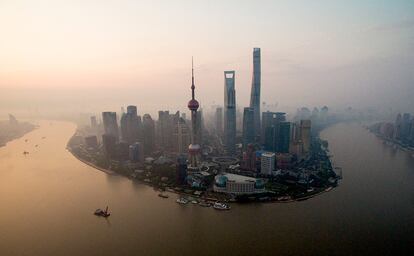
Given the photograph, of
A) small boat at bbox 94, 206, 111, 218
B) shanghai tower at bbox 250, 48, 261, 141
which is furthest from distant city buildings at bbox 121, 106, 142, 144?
small boat at bbox 94, 206, 111, 218

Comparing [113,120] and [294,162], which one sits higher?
[113,120]

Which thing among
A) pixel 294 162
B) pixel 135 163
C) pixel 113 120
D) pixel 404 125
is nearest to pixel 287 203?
pixel 294 162

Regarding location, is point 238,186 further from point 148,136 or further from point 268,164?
point 148,136

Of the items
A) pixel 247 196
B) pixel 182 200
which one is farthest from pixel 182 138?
pixel 247 196

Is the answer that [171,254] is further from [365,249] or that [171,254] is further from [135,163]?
[135,163]

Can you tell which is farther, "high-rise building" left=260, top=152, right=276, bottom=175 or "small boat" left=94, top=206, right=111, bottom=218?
"high-rise building" left=260, top=152, right=276, bottom=175

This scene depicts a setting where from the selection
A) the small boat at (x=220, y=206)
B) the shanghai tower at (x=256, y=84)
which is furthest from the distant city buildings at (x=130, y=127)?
the small boat at (x=220, y=206)

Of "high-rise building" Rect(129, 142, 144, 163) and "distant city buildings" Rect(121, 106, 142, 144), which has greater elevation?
"distant city buildings" Rect(121, 106, 142, 144)

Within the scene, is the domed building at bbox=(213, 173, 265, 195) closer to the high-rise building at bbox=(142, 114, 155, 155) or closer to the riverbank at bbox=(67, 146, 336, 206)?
the riverbank at bbox=(67, 146, 336, 206)
